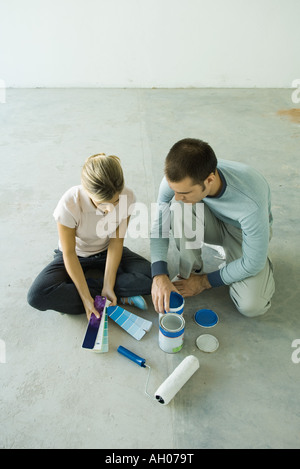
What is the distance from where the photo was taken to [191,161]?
1299 mm

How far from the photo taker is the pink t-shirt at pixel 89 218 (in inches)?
60.0

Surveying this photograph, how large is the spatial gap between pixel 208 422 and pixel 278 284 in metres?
0.82

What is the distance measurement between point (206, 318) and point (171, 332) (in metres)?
0.31

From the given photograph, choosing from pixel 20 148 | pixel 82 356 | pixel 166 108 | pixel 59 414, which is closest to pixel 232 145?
pixel 166 108

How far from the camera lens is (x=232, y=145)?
3.03 meters

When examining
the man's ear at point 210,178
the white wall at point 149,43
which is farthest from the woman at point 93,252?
the white wall at point 149,43

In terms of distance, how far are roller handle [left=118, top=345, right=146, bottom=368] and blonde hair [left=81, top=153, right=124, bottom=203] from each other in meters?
0.65

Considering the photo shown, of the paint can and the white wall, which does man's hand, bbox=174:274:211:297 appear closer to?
the paint can

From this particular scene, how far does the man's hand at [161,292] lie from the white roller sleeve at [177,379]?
0.22m

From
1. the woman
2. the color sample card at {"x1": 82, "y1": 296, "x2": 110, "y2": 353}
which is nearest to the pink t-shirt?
the woman

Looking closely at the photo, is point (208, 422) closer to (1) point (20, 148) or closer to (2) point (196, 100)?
(1) point (20, 148)

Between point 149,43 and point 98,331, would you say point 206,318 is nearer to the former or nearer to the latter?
point 98,331

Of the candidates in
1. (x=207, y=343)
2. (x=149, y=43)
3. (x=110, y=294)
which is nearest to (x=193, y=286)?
(x=207, y=343)

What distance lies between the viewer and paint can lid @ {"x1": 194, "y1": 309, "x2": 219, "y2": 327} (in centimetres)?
165
